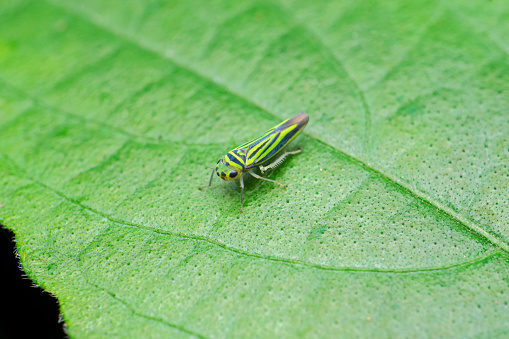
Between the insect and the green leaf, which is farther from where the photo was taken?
the insect

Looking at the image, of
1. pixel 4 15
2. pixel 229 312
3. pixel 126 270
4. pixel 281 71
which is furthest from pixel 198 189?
pixel 4 15

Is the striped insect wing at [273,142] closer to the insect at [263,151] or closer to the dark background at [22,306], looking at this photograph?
the insect at [263,151]

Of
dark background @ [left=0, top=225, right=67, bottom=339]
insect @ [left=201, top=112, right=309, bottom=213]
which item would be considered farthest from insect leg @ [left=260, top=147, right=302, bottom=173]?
dark background @ [left=0, top=225, right=67, bottom=339]

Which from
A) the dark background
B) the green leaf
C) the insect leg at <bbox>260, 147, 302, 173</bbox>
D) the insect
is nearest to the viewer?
the green leaf

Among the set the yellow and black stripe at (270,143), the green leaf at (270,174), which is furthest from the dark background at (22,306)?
the yellow and black stripe at (270,143)

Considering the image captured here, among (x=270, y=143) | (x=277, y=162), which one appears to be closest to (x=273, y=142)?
(x=270, y=143)

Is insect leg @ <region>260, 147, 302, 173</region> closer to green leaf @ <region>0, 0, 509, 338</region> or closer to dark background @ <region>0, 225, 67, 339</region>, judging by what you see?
green leaf @ <region>0, 0, 509, 338</region>

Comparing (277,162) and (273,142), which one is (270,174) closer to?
(277,162)

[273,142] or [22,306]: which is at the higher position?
[273,142]
